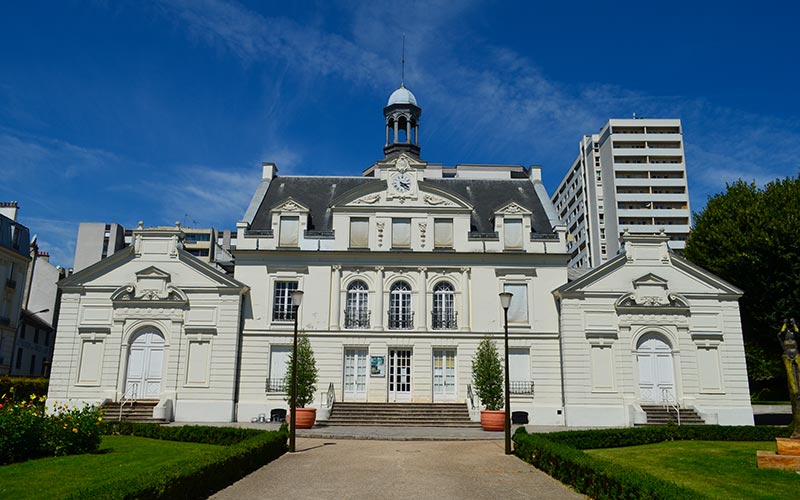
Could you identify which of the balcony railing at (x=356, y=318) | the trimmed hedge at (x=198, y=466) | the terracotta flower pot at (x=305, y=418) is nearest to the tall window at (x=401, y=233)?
the balcony railing at (x=356, y=318)

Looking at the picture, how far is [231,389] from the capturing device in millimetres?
27172

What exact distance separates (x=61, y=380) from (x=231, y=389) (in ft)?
24.0

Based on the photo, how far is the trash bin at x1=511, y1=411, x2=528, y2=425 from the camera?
1077 inches

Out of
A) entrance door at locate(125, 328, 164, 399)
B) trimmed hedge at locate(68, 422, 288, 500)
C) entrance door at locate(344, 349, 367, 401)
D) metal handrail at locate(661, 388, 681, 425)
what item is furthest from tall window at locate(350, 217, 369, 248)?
metal handrail at locate(661, 388, 681, 425)

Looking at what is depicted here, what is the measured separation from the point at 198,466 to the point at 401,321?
1842cm

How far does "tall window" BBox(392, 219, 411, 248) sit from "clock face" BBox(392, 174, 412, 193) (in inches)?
58.9

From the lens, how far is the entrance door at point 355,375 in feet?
92.3

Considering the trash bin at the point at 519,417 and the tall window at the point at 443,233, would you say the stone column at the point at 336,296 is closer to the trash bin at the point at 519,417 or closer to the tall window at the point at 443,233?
the tall window at the point at 443,233

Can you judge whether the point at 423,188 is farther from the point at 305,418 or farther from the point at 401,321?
the point at 305,418

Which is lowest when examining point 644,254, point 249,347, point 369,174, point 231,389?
point 231,389

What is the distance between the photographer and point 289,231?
97.2ft

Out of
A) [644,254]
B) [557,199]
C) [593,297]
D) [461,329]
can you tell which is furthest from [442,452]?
[557,199]

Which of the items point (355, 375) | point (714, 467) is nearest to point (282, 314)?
point (355, 375)

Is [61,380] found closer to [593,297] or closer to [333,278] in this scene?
[333,278]
